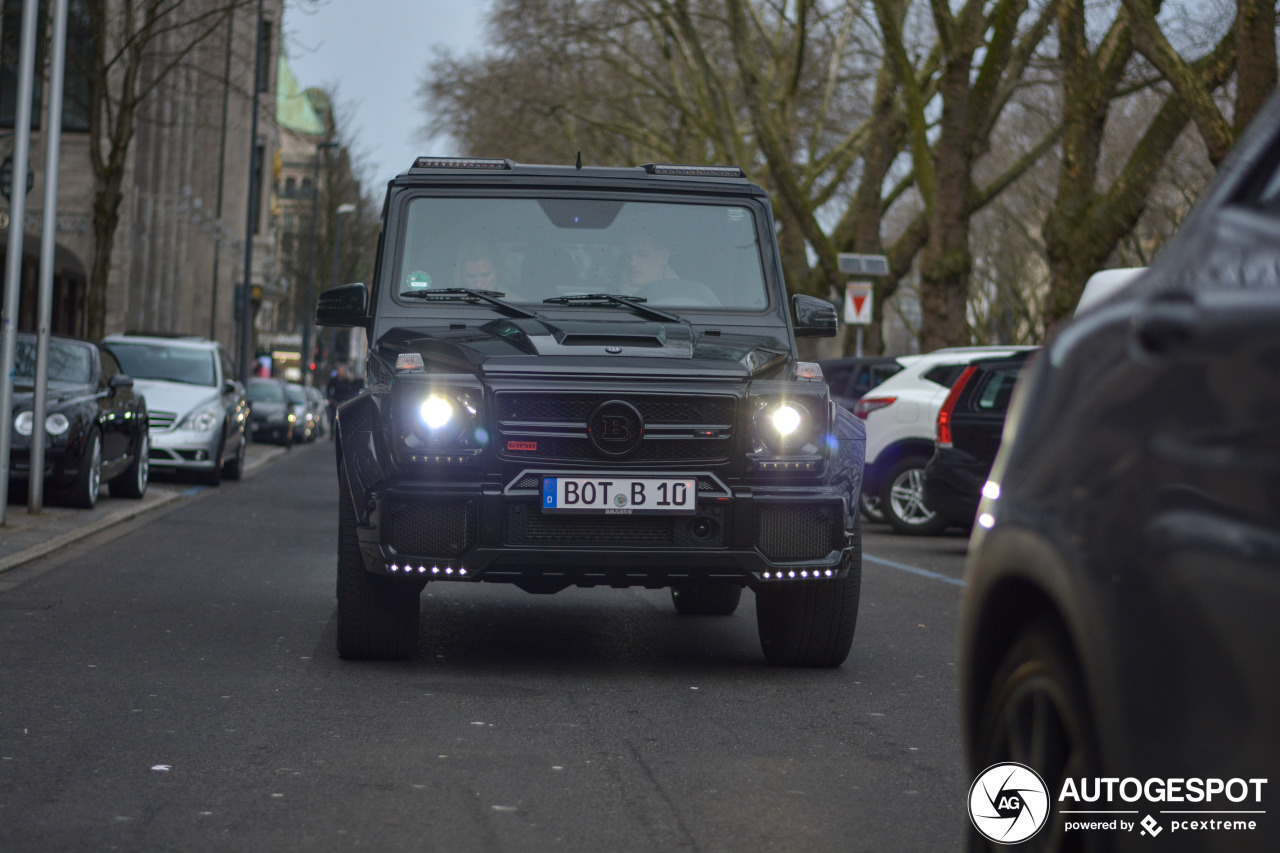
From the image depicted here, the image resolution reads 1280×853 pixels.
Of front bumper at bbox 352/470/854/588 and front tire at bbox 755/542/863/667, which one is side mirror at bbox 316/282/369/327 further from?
front tire at bbox 755/542/863/667

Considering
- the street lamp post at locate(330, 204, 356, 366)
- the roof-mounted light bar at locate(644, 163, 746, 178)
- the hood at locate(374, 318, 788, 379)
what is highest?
the street lamp post at locate(330, 204, 356, 366)

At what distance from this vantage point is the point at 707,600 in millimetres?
9977

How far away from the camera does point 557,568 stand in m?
6.97

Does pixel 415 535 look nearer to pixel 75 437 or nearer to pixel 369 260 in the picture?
pixel 75 437

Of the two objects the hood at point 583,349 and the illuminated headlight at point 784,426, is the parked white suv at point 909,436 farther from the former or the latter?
the illuminated headlight at point 784,426

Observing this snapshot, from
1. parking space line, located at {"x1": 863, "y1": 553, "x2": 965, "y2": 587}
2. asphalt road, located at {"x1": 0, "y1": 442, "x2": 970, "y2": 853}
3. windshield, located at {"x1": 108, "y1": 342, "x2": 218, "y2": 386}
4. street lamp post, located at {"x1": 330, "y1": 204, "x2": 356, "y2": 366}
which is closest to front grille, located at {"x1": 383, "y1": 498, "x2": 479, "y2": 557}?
asphalt road, located at {"x1": 0, "y1": 442, "x2": 970, "y2": 853}

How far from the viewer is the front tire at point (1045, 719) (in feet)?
9.24

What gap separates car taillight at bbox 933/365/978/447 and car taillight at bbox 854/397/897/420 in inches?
99.1

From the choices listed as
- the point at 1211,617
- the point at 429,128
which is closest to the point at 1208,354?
the point at 1211,617

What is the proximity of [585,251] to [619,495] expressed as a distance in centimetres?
184

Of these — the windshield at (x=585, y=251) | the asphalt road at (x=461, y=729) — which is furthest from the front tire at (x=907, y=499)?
the windshield at (x=585, y=251)

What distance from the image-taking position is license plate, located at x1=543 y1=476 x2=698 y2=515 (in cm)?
695

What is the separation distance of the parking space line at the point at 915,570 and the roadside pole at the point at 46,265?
258 inches

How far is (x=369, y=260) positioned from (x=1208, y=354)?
257ft
